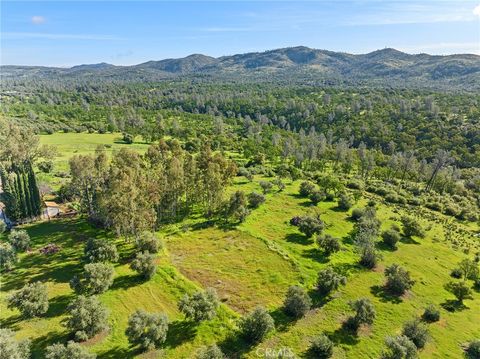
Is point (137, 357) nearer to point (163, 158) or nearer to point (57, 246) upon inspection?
point (57, 246)

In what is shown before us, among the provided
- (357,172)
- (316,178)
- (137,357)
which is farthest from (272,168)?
(137,357)

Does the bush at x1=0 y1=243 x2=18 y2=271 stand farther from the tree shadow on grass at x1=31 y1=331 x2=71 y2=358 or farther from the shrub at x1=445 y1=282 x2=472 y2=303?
the shrub at x1=445 y1=282 x2=472 y2=303

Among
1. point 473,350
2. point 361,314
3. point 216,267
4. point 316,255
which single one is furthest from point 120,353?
point 473,350

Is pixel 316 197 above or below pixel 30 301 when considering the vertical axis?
below

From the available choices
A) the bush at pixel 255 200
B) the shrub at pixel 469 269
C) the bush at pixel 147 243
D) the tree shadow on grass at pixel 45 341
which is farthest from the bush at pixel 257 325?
the bush at pixel 255 200

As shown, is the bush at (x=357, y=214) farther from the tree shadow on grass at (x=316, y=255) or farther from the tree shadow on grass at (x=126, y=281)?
the tree shadow on grass at (x=126, y=281)

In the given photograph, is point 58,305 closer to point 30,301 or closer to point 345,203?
point 30,301
